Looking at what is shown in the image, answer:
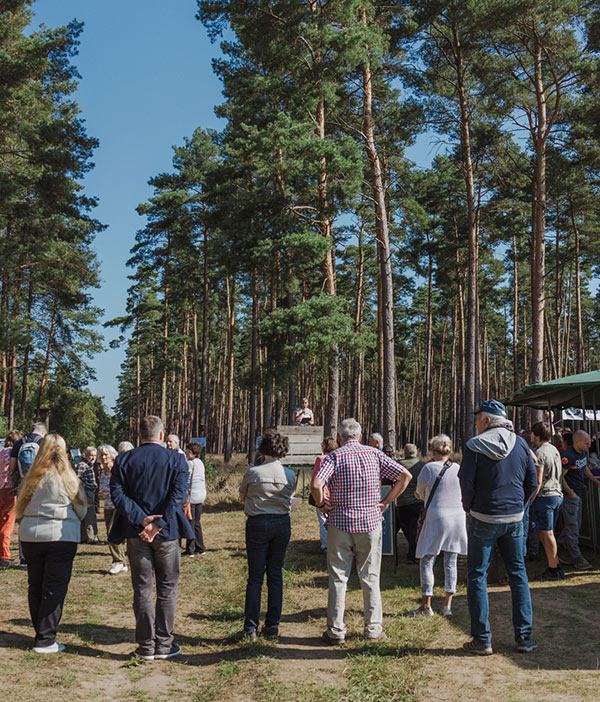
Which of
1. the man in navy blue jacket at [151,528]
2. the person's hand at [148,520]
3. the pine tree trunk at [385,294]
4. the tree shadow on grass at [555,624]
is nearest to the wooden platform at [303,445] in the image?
the pine tree trunk at [385,294]

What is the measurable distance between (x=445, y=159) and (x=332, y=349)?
17.4 metres

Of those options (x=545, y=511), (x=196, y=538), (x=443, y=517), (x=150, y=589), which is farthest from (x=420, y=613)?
(x=196, y=538)

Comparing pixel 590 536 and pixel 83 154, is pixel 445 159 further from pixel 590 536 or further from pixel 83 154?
pixel 590 536

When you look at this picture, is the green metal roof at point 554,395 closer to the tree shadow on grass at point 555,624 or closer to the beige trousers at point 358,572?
the tree shadow on grass at point 555,624

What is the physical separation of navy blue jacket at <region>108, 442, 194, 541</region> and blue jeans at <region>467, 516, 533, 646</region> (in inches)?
97.4

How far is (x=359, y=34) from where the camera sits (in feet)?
51.0

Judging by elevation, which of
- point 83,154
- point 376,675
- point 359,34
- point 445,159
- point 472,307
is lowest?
point 376,675

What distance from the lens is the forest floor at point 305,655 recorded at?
4.73 metres

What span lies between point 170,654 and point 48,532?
4.86 feet

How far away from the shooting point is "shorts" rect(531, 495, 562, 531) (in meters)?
8.00

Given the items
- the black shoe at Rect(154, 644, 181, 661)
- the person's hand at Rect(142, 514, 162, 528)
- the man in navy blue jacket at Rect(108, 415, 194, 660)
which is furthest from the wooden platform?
the person's hand at Rect(142, 514, 162, 528)

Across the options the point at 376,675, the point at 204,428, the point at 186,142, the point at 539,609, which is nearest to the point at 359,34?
the point at 539,609

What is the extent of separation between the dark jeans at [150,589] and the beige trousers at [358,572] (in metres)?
1.37

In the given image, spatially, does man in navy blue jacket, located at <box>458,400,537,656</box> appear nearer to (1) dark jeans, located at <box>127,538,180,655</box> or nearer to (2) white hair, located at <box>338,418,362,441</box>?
(2) white hair, located at <box>338,418,362,441</box>
